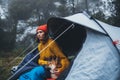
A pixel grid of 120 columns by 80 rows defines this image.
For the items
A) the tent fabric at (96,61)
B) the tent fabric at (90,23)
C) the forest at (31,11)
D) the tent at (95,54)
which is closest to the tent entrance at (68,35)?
the tent at (95,54)

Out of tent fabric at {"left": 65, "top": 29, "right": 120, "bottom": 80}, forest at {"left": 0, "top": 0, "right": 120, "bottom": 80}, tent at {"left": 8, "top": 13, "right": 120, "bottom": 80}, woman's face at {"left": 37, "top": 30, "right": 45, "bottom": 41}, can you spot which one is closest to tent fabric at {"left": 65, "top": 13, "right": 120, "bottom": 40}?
tent at {"left": 8, "top": 13, "right": 120, "bottom": 80}

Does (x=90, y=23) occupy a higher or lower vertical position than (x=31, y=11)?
higher

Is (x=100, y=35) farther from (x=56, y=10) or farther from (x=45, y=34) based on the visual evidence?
(x=56, y=10)

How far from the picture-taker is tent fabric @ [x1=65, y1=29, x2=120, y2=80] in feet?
16.4

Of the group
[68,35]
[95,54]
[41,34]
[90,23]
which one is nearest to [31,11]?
[68,35]

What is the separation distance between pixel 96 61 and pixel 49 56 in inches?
40.0

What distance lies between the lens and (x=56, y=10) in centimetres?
3092

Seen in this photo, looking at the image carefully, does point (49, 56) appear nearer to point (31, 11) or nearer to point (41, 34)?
point (41, 34)

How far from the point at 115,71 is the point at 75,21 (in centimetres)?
98

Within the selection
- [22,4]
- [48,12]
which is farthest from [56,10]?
[22,4]

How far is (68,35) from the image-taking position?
6324mm

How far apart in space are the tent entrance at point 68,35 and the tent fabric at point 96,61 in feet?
2.49

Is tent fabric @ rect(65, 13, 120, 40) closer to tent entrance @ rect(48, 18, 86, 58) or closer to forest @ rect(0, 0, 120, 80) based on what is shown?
tent entrance @ rect(48, 18, 86, 58)

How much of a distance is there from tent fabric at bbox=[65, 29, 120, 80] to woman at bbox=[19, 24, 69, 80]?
1.52 ft
